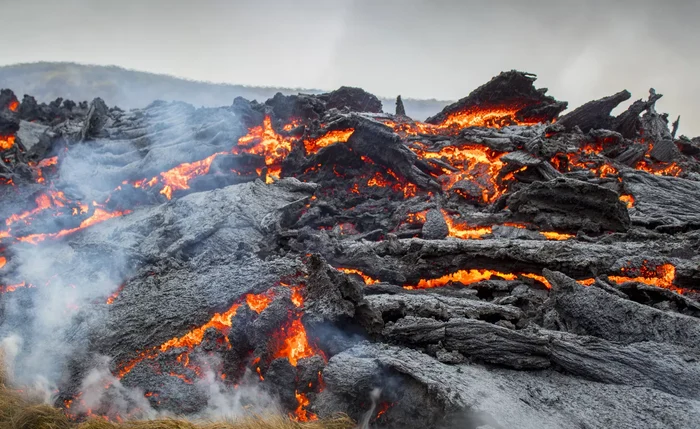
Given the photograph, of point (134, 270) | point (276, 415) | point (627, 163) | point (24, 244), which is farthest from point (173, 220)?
point (627, 163)

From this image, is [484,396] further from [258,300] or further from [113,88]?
[113,88]

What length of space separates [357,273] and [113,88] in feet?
108

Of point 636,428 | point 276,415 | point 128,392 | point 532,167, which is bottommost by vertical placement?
point 128,392

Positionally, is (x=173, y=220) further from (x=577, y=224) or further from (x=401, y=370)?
(x=577, y=224)

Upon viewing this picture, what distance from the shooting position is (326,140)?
49.6 ft

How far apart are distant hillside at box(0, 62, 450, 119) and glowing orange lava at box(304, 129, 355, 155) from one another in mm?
16122

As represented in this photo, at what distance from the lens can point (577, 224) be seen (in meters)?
Result: 9.52

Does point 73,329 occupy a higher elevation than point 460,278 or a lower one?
lower

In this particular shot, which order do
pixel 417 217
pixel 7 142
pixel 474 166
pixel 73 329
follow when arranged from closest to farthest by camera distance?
pixel 73 329, pixel 417 217, pixel 474 166, pixel 7 142

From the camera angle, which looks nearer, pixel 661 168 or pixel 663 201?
pixel 663 201

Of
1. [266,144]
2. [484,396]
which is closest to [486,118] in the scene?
[266,144]

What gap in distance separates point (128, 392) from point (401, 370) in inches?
172

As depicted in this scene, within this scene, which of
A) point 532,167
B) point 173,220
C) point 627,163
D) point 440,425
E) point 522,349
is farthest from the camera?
point 627,163

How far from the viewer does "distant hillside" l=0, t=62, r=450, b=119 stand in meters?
30.5
